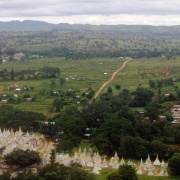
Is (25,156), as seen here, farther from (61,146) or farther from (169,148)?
(169,148)

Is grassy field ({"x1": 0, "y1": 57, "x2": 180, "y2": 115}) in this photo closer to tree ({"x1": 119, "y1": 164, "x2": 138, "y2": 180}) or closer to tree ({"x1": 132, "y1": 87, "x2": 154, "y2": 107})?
tree ({"x1": 132, "y1": 87, "x2": 154, "y2": 107})

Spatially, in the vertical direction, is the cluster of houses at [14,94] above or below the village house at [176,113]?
above

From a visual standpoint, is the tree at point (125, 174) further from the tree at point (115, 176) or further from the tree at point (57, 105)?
the tree at point (57, 105)

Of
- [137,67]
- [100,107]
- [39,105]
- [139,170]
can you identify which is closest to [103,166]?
[139,170]

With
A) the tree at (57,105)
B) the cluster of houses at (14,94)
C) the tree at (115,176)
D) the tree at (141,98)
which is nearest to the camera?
the tree at (115,176)

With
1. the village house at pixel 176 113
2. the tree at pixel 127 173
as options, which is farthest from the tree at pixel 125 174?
the village house at pixel 176 113

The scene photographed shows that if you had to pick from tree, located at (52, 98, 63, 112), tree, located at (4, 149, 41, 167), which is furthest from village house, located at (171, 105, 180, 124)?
tree, located at (4, 149, 41, 167)
